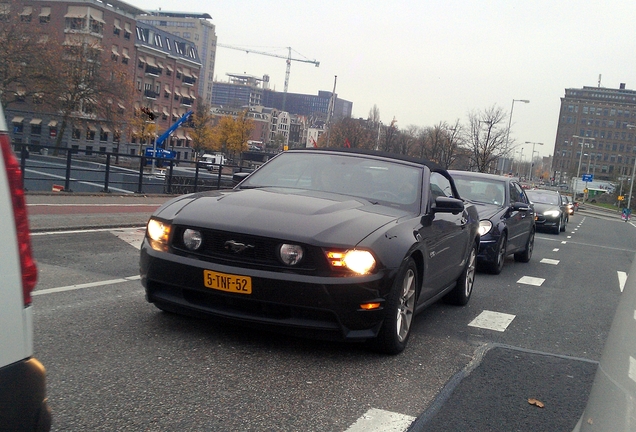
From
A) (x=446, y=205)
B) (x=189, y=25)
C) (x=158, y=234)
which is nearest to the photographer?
(x=158, y=234)

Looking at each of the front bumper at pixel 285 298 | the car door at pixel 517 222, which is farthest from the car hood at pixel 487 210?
the front bumper at pixel 285 298

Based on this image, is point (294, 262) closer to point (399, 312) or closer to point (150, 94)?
point (399, 312)

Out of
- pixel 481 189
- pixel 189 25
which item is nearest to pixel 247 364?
pixel 481 189

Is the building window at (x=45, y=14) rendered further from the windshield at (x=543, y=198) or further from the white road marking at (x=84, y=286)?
the white road marking at (x=84, y=286)

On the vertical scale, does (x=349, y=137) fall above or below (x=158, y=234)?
above

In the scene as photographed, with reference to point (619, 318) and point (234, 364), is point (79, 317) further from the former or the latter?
point (619, 318)

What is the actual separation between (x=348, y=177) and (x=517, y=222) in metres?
6.79

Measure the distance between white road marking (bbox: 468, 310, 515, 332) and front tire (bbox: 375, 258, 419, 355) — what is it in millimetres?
1521

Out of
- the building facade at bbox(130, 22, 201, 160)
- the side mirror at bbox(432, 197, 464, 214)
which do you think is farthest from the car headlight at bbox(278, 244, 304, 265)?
the building facade at bbox(130, 22, 201, 160)

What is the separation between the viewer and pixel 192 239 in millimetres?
4688

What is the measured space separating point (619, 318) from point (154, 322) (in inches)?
154

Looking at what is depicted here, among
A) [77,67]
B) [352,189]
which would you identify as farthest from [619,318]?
[77,67]

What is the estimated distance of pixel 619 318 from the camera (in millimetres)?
2076

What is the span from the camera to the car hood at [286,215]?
4.53 metres
